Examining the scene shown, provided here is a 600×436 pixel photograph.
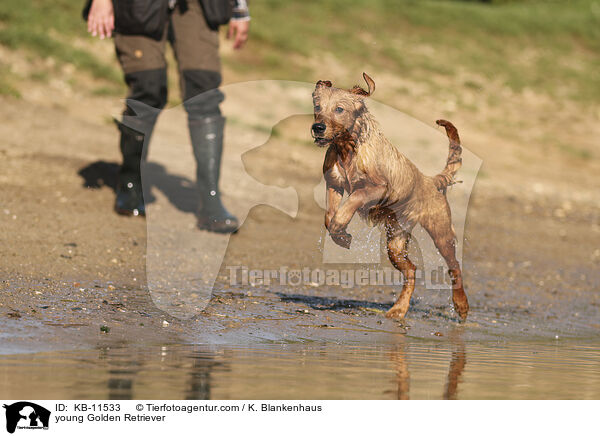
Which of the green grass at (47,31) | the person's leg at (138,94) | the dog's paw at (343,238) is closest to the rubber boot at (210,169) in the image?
the person's leg at (138,94)

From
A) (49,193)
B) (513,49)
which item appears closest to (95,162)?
(49,193)

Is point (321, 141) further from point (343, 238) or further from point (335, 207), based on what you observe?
point (343, 238)

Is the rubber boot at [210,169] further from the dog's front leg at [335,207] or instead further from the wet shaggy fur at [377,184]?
the dog's front leg at [335,207]

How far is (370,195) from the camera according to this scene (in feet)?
16.7

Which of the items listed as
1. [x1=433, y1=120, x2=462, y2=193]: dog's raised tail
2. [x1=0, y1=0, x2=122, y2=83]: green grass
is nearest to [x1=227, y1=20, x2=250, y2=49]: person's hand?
[x1=433, y1=120, x2=462, y2=193]: dog's raised tail

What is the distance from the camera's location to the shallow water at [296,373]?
3.59 metres

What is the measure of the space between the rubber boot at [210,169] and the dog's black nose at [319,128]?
281 cm

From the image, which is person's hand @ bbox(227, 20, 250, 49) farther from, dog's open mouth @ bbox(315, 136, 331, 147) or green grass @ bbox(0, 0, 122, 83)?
green grass @ bbox(0, 0, 122, 83)

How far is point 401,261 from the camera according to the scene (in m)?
5.67

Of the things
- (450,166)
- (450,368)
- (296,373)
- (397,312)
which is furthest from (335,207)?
(296,373)

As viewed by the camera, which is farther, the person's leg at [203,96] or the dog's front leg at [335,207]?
the person's leg at [203,96]

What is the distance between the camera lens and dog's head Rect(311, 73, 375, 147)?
479 cm

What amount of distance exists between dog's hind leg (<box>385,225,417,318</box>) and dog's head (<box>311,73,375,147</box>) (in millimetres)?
892
